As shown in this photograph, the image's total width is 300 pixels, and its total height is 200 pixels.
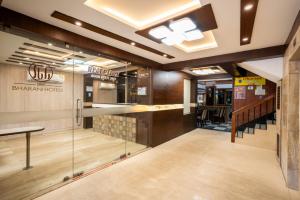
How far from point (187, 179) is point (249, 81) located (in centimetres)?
575

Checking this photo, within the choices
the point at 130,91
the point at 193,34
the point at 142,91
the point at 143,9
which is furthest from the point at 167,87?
the point at 143,9

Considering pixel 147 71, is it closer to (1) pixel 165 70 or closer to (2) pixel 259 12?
(1) pixel 165 70

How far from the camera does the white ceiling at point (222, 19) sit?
1.82 meters

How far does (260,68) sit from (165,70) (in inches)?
102

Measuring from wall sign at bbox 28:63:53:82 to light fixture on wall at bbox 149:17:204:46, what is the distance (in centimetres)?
195

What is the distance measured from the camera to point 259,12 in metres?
1.97

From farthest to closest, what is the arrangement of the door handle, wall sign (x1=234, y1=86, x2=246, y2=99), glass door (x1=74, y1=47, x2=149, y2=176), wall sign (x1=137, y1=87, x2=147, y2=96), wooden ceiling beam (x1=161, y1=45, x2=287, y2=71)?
1. wall sign (x1=234, y1=86, x2=246, y2=99)
2. wall sign (x1=137, y1=87, x2=147, y2=96)
3. glass door (x1=74, y1=47, x2=149, y2=176)
4. wooden ceiling beam (x1=161, y1=45, x2=287, y2=71)
5. the door handle

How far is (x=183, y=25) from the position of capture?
90.0 inches

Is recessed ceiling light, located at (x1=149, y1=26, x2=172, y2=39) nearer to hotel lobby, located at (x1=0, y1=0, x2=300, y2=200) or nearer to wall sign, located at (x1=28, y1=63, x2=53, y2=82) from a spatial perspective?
hotel lobby, located at (x1=0, y1=0, x2=300, y2=200)

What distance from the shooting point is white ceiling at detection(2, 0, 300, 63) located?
1.82 meters

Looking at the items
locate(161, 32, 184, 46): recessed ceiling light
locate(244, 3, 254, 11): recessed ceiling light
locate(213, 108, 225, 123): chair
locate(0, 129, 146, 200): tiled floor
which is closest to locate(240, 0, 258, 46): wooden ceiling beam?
locate(244, 3, 254, 11): recessed ceiling light

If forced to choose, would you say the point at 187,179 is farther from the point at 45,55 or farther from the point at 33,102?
the point at 45,55

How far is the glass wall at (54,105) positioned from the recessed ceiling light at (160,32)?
129 centimetres

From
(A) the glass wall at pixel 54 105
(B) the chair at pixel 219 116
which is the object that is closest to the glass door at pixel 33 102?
(A) the glass wall at pixel 54 105
